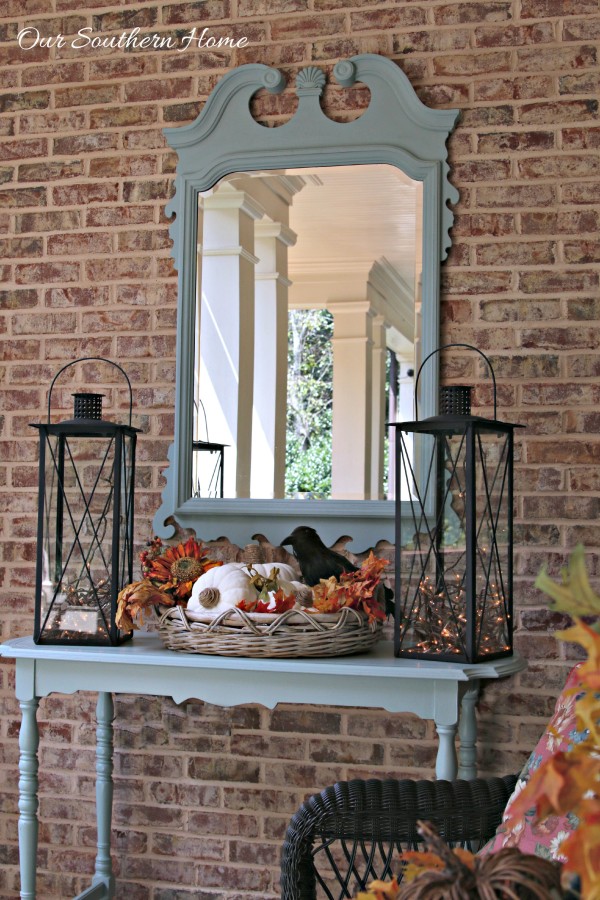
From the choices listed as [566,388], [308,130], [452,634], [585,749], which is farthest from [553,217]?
[585,749]

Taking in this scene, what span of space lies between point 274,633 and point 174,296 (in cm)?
117

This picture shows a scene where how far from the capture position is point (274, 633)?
2.15 meters

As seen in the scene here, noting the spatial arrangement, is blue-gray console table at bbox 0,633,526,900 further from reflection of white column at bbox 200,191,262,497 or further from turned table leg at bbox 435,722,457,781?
reflection of white column at bbox 200,191,262,497

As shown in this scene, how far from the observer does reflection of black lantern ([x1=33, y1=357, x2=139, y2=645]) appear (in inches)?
94.7

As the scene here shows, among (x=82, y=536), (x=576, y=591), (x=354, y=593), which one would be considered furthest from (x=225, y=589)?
(x=576, y=591)

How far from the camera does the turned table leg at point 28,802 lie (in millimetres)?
2324

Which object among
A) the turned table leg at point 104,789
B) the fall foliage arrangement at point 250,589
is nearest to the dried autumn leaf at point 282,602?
the fall foliage arrangement at point 250,589

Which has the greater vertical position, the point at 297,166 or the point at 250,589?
the point at 297,166

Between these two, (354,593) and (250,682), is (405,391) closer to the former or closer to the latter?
(354,593)

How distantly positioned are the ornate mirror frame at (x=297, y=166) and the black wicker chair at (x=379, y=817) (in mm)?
1054

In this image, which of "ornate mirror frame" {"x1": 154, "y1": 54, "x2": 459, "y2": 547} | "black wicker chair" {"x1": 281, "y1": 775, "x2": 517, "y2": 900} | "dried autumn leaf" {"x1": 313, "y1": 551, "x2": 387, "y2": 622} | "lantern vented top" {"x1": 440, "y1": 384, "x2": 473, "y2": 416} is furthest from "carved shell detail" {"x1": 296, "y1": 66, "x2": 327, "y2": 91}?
"black wicker chair" {"x1": 281, "y1": 775, "x2": 517, "y2": 900}

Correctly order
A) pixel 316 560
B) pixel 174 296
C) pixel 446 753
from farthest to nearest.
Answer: pixel 174 296
pixel 316 560
pixel 446 753

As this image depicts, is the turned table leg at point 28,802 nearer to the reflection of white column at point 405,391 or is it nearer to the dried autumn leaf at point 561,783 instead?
the reflection of white column at point 405,391

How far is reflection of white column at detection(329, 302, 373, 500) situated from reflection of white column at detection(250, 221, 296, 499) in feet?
0.49
